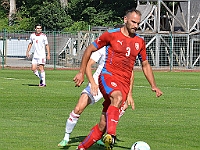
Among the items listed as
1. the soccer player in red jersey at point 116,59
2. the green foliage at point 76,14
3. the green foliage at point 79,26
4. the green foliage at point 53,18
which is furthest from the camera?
the green foliage at point 76,14

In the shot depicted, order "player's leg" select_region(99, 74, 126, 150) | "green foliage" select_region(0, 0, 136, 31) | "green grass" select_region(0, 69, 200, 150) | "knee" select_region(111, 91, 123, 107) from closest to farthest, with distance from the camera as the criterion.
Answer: "player's leg" select_region(99, 74, 126, 150) → "knee" select_region(111, 91, 123, 107) → "green grass" select_region(0, 69, 200, 150) → "green foliage" select_region(0, 0, 136, 31)

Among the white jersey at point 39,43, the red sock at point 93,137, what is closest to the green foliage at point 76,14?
the white jersey at point 39,43

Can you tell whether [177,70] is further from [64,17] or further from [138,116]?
[138,116]

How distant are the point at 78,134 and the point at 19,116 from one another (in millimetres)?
2966

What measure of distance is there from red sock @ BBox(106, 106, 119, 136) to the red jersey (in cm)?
53

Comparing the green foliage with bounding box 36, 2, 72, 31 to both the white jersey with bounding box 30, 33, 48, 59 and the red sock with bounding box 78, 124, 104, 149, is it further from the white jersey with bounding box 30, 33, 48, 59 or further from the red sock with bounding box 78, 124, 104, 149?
Answer: the red sock with bounding box 78, 124, 104, 149

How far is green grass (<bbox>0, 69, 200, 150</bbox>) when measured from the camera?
10955 millimetres

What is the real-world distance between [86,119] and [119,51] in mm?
4890

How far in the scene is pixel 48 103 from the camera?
17.6 metres

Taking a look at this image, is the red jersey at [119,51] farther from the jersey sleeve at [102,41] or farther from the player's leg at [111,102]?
the player's leg at [111,102]

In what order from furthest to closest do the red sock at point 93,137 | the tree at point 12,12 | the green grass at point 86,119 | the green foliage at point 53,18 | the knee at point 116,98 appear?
the tree at point 12,12 → the green foliage at point 53,18 → the green grass at point 86,119 → the red sock at point 93,137 → the knee at point 116,98

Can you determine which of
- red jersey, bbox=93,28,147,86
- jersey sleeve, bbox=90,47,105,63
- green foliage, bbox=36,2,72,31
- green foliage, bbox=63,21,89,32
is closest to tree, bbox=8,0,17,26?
green foliage, bbox=36,2,72,31

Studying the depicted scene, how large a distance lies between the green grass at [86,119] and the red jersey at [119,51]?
56.2 inches

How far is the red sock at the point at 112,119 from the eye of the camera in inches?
352
